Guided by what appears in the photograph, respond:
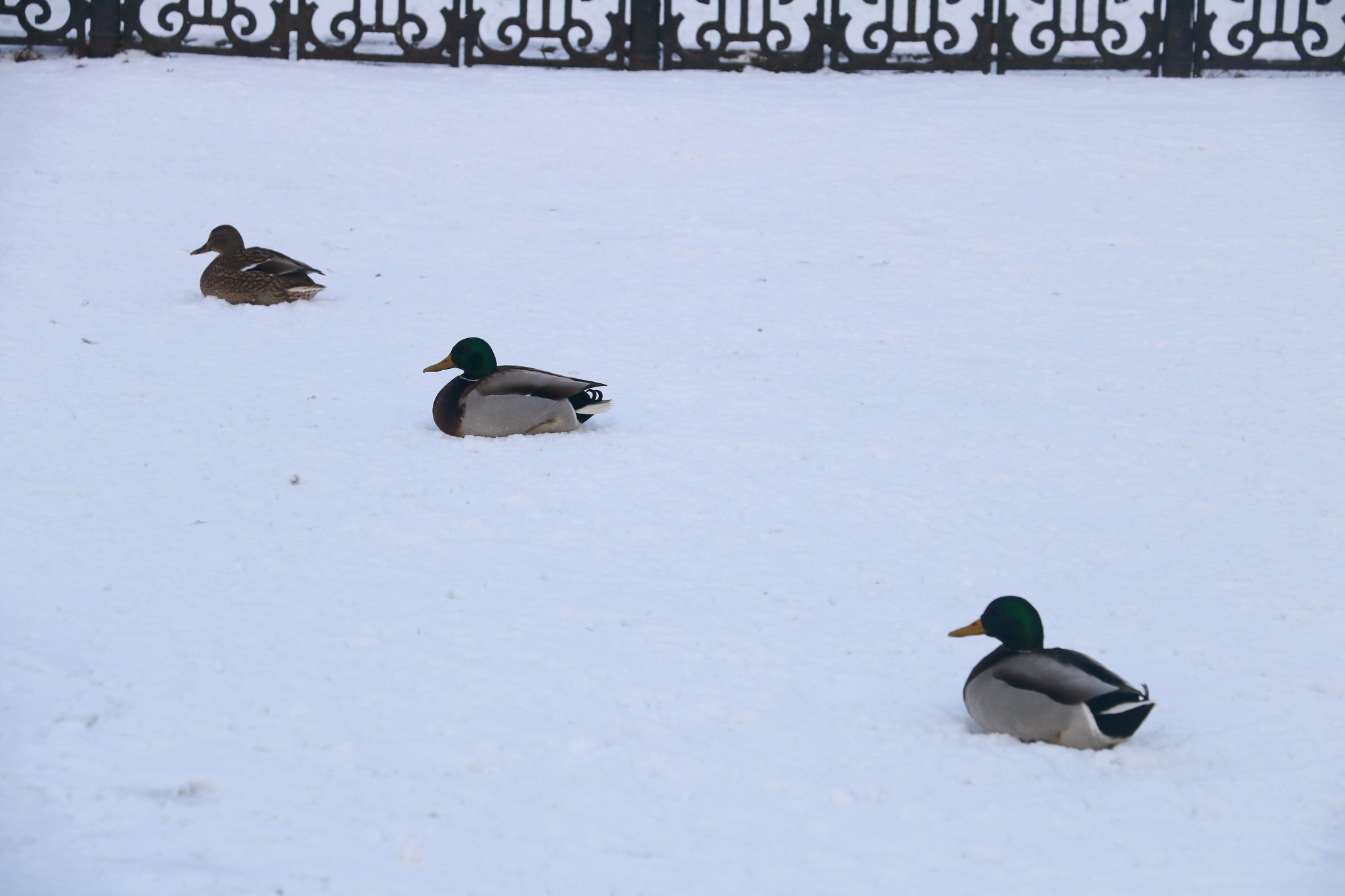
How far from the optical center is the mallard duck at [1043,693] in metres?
3.53

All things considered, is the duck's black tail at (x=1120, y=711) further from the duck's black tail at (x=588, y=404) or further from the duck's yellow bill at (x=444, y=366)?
the duck's yellow bill at (x=444, y=366)

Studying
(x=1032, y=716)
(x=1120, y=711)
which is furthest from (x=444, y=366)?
(x=1120, y=711)

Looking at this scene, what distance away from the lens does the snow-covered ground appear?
3145 mm

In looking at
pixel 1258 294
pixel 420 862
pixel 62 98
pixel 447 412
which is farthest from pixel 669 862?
pixel 62 98

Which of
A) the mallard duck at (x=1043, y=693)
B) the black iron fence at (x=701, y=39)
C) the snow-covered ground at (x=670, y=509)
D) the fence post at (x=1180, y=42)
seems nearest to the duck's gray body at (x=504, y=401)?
the snow-covered ground at (x=670, y=509)

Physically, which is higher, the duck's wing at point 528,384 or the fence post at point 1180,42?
the fence post at point 1180,42

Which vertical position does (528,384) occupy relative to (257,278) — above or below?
below

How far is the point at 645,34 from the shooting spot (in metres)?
13.6

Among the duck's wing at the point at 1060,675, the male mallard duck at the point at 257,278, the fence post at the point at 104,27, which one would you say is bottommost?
the duck's wing at the point at 1060,675

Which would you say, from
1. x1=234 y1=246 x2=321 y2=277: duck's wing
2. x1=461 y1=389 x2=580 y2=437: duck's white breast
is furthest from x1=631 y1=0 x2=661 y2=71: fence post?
x1=461 y1=389 x2=580 y2=437: duck's white breast

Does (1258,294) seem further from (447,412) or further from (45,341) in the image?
(45,341)

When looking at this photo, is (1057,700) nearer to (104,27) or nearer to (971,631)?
(971,631)

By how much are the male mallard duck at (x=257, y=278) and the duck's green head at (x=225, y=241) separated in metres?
0.09

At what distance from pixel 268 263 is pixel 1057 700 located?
19.3ft
